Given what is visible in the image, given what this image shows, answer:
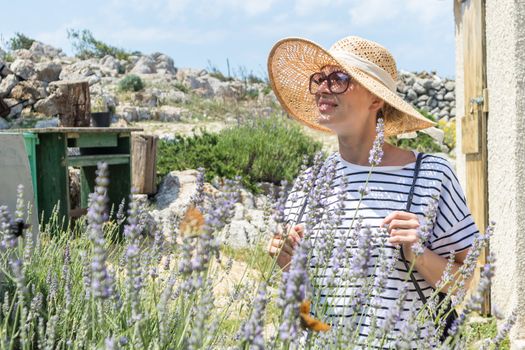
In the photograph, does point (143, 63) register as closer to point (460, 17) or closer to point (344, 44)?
point (460, 17)

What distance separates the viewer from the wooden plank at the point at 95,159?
683 centimetres

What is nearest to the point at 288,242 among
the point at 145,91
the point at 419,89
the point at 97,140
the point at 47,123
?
the point at 97,140

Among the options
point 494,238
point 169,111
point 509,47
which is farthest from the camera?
point 169,111

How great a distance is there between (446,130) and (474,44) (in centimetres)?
963

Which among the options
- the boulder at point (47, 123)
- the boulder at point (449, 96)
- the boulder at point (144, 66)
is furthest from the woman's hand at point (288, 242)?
the boulder at point (144, 66)

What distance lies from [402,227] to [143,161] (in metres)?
7.34

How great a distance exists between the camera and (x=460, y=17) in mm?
6203

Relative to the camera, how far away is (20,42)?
30078 millimetres

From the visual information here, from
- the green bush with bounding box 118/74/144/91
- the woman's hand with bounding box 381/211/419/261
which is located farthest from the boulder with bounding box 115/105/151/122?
the woman's hand with bounding box 381/211/419/261

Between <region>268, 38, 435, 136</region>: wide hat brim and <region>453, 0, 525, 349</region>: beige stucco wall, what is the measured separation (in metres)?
1.58

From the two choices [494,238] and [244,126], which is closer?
[494,238]

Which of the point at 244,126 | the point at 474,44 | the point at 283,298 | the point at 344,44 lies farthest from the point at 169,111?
the point at 283,298

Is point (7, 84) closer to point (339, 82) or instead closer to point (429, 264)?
point (339, 82)

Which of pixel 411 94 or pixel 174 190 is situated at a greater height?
pixel 411 94
